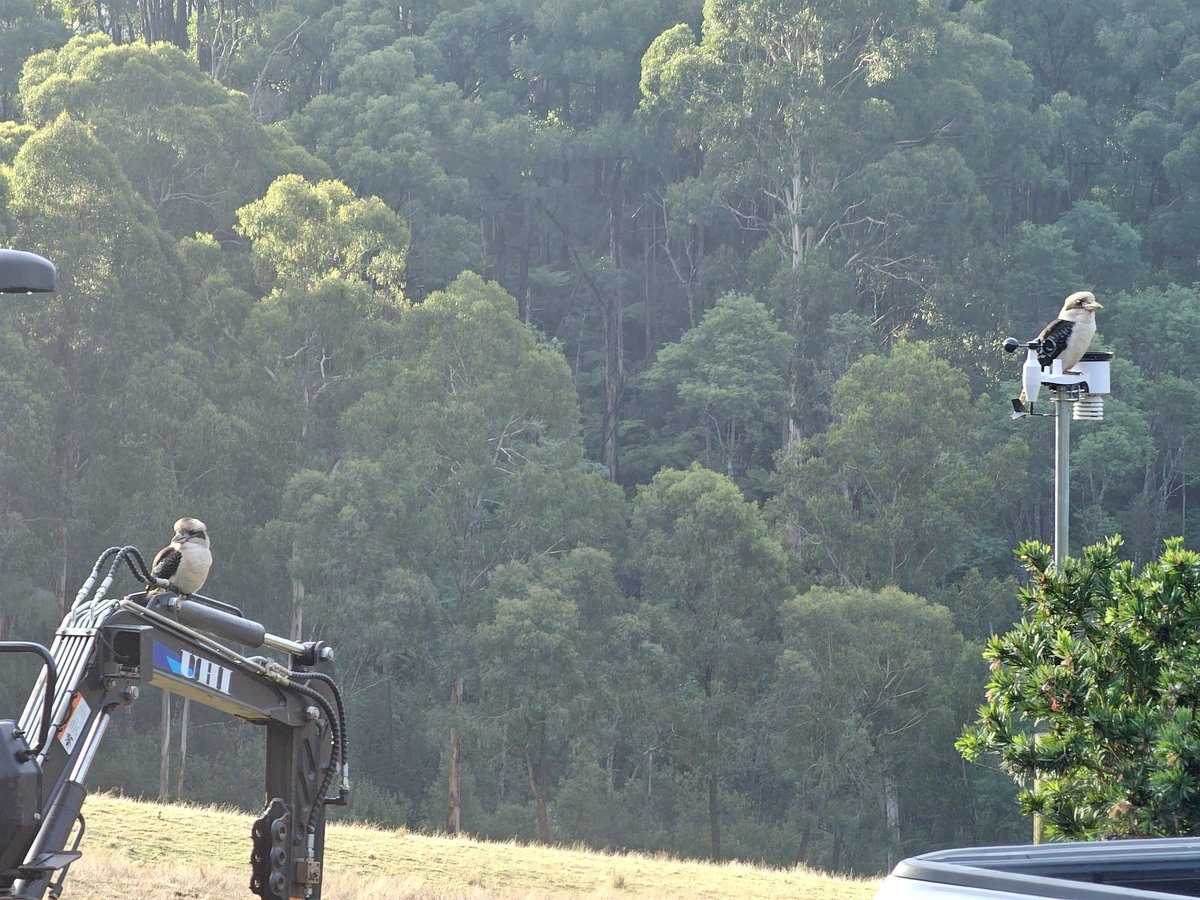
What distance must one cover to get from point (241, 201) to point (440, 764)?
16062 mm

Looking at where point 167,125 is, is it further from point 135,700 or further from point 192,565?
point 135,700

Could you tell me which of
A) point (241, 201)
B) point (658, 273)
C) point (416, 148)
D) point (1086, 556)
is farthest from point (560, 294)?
point (1086, 556)

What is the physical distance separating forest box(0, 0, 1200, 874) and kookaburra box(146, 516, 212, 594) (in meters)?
30.6

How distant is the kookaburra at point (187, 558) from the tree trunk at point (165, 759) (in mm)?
32163

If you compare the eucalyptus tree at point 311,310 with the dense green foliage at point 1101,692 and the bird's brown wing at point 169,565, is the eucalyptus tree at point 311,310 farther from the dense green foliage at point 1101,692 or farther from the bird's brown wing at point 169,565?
the dense green foliage at point 1101,692

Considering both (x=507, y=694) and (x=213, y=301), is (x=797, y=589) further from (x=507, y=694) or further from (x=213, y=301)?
(x=213, y=301)

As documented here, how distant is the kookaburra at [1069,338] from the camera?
14.6 metres

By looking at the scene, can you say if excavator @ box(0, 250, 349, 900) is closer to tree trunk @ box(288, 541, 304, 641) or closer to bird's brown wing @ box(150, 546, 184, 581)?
bird's brown wing @ box(150, 546, 184, 581)

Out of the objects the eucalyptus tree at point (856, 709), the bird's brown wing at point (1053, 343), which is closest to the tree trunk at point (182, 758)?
the eucalyptus tree at point (856, 709)

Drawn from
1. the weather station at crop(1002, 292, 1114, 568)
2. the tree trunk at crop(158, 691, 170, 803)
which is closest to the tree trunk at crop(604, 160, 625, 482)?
the tree trunk at crop(158, 691, 170, 803)

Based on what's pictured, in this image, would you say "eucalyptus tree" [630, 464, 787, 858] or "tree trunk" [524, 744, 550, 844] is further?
"eucalyptus tree" [630, 464, 787, 858]

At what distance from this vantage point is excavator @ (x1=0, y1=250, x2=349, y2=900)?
27.8 feet

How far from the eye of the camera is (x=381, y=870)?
714 inches

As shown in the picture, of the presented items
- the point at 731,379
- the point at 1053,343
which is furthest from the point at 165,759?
the point at 1053,343
